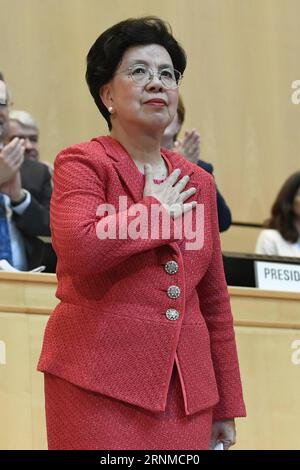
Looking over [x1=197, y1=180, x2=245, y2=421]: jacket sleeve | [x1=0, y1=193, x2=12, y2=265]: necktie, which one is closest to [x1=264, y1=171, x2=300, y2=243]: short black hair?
[x1=0, y1=193, x2=12, y2=265]: necktie

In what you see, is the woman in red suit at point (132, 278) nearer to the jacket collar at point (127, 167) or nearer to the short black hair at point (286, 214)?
the jacket collar at point (127, 167)

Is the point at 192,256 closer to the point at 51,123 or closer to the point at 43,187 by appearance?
the point at 43,187

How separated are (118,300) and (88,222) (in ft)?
0.49

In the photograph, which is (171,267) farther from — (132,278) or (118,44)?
(118,44)

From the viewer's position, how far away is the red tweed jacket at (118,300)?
5.24 feet

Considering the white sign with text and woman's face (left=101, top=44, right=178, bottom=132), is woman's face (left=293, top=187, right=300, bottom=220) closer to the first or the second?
the white sign with text

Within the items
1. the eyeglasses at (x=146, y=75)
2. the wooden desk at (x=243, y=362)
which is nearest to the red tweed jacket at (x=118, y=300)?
the eyeglasses at (x=146, y=75)

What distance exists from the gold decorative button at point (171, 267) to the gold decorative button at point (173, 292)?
0.10ft

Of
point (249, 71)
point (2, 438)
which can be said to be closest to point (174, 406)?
point (2, 438)

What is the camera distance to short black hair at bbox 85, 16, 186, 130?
178 centimetres

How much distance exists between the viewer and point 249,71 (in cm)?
510

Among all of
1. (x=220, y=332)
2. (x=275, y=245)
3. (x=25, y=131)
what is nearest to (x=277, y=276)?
(x=275, y=245)

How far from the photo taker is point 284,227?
410 cm
